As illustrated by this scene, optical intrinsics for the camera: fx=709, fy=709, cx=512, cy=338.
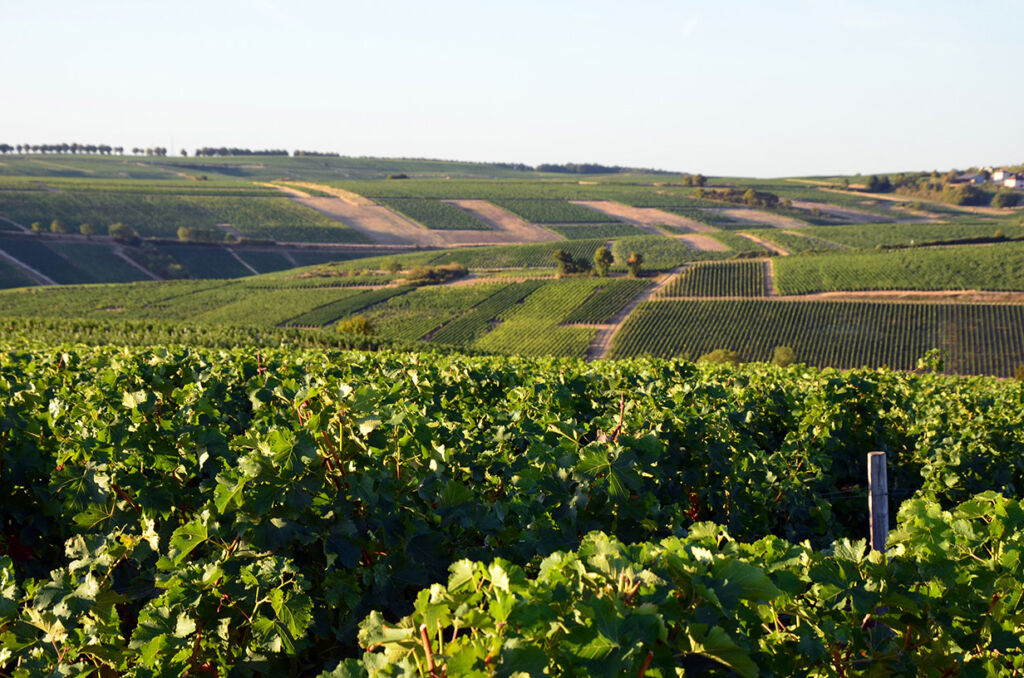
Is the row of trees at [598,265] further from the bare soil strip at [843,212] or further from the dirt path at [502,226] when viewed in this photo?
the bare soil strip at [843,212]

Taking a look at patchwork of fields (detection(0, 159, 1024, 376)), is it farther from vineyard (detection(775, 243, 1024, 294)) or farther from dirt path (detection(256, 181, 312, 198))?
dirt path (detection(256, 181, 312, 198))

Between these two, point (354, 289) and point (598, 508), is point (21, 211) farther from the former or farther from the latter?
point (598, 508)

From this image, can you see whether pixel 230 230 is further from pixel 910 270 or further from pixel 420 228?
pixel 910 270

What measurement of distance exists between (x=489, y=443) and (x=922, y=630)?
3475 mm

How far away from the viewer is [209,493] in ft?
17.0

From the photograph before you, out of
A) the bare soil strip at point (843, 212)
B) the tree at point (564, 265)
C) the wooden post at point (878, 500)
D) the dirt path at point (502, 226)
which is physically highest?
the bare soil strip at point (843, 212)

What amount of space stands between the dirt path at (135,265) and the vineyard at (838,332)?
216 ft

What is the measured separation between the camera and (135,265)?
316 ft

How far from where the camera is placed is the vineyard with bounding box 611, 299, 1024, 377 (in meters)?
53.0

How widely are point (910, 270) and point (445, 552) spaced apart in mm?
83094

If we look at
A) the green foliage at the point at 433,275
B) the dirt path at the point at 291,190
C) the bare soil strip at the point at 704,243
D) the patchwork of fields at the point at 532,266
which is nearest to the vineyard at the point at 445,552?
the patchwork of fields at the point at 532,266

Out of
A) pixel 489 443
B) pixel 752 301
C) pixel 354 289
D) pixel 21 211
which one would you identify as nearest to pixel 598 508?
pixel 489 443

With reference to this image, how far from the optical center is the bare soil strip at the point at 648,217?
12644 centimetres

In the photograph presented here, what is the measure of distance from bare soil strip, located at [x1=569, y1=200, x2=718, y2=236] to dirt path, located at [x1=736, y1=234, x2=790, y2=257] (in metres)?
10.2
